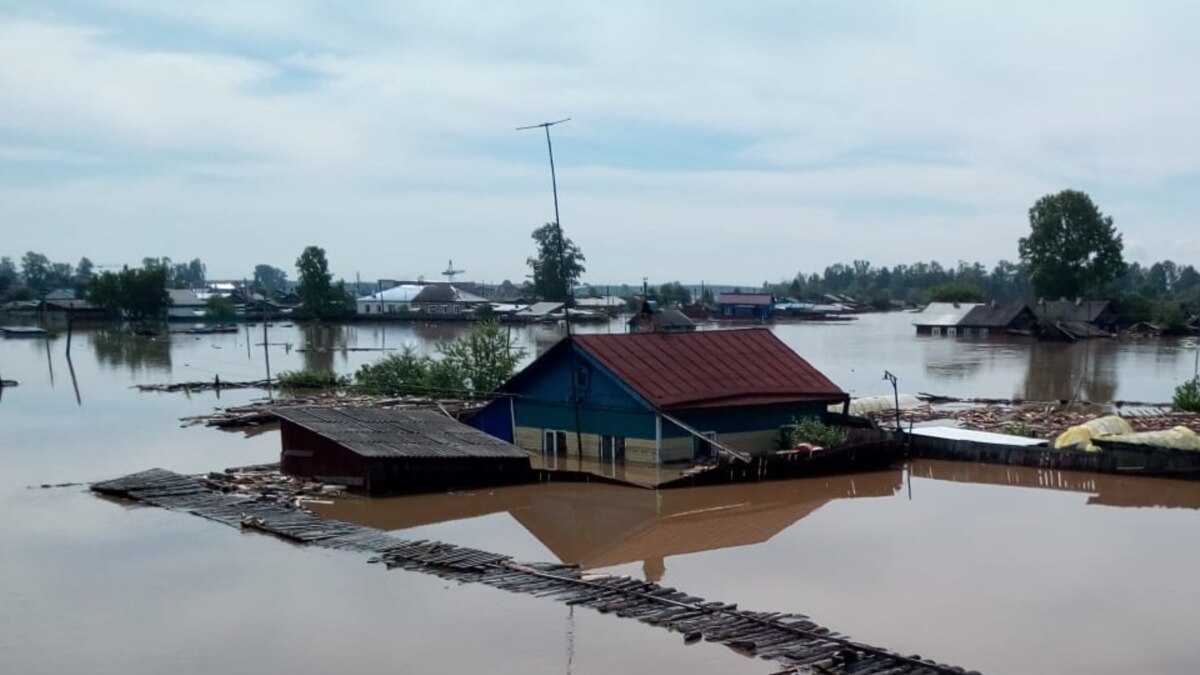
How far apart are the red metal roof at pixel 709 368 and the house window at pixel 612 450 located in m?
1.54

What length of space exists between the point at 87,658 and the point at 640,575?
26.1 feet

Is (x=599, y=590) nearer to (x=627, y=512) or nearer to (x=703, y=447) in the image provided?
(x=627, y=512)

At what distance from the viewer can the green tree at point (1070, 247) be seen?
298 feet

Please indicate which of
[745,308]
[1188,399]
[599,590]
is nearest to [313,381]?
[1188,399]

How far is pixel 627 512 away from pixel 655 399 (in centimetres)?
361

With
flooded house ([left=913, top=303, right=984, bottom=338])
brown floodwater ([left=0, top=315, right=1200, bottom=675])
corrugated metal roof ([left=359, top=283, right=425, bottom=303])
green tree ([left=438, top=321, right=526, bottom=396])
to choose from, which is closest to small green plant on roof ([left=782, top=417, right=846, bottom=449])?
brown floodwater ([left=0, top=315, right=1200, bottom=675])

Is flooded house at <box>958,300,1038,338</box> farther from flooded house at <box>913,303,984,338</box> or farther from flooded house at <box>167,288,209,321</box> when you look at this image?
flooded house at <box>167,288,209,321</box>

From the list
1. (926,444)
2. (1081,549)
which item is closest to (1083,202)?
(926,444)

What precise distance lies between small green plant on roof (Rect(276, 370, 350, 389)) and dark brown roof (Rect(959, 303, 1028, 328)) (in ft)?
187

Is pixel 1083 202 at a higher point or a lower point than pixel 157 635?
higher

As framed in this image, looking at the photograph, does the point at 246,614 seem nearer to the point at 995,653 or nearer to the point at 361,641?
the point at 361,641

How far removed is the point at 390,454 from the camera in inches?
937

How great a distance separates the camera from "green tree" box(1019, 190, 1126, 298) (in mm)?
90938

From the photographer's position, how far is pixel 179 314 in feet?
375
